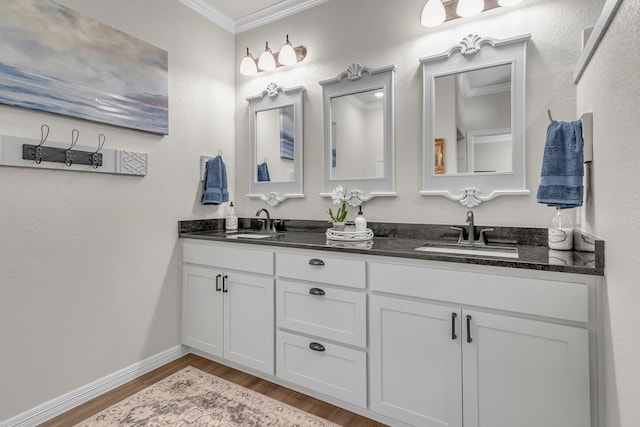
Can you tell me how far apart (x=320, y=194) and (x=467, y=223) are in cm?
105

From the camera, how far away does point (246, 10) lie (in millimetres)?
2660

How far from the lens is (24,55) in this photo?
1.62 m

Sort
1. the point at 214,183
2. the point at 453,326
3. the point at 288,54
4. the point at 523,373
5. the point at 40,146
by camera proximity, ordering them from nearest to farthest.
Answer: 1. the point at 523,373
2. the point at 453,326
3. the point at 40,146
4. the point at 288,54
5. the point at 214,183

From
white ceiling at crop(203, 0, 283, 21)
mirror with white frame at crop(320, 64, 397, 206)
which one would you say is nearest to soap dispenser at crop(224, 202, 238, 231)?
mirror with white frame at crop(320, 64, 397, 206)

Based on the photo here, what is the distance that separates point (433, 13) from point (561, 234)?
1411 millimetres

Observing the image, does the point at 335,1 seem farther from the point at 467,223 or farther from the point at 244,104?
the point at 467,223

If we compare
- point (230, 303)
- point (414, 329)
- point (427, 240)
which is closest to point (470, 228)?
point (427, 240)

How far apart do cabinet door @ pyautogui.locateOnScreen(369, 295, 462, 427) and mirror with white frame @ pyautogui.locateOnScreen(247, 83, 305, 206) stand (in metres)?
1.30

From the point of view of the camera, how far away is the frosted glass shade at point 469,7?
183cm

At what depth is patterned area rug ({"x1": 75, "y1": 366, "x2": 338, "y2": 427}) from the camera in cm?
168

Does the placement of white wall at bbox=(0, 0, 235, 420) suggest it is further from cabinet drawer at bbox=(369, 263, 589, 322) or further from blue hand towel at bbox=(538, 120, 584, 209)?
blue hand towel at bbox=(538, 120, 584, 209)

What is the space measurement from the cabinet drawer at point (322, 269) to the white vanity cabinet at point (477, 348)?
0.08 metres

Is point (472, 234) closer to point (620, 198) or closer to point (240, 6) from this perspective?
point (620, 198)

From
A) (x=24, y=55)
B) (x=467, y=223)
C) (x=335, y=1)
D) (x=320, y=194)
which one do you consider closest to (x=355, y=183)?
(x=320, y=194)
